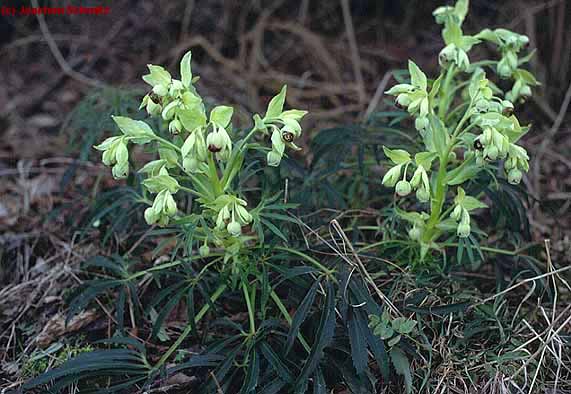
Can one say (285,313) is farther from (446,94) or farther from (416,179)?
(446,94)

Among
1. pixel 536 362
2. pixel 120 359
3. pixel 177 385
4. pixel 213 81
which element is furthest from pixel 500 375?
pixel 213 81

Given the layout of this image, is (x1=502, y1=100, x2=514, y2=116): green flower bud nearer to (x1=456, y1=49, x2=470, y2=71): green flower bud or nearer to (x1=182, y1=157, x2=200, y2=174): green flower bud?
(x1=456, y1=49, x2=470, y2=71): green flower bud

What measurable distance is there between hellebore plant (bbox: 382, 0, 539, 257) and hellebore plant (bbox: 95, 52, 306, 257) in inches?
9.6

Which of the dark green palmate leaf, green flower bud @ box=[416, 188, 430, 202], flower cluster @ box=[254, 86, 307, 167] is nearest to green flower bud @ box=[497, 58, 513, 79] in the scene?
green flower bud @ box=[416, 188, 430, 202]

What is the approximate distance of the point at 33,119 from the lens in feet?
9.21

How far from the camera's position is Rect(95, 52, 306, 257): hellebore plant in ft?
4.35

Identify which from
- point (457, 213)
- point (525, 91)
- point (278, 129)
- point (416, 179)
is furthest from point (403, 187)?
point (525, 91)

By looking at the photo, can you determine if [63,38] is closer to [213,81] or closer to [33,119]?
[33,119]

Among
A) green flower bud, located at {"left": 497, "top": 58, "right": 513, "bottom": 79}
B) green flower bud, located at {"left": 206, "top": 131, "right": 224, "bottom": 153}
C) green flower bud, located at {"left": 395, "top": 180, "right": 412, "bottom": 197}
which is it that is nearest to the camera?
green flower bud, located at {"left": 206, "top": 131, "right": 224, "bottom": 153}

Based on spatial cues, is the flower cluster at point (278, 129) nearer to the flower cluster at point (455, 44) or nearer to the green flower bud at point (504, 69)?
the flower cluster at point (455, 44)

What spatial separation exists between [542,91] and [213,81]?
1308 mm

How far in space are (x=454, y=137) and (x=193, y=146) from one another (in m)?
0.56

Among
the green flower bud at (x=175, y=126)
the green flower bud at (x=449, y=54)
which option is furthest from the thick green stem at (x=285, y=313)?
the green flower bud at (x=449, y=54)

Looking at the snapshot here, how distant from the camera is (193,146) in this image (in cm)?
131
